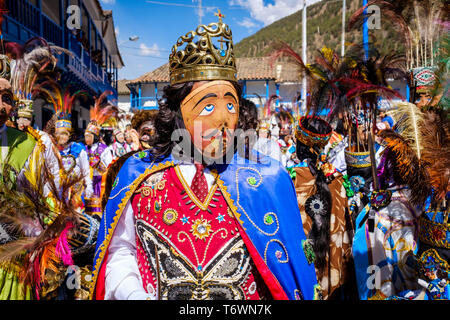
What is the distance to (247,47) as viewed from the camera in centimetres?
6059

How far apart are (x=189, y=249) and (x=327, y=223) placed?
2.08m

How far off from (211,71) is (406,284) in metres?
2.55

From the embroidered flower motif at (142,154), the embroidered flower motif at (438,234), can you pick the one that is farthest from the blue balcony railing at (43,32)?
the embroidered flower motif at (438,234)

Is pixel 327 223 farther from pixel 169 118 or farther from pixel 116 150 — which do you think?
pixel 116 150

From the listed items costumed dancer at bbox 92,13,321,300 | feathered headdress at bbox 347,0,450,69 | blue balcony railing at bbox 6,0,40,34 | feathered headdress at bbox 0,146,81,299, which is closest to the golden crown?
costumed dancer at bbox 92,13,321,300

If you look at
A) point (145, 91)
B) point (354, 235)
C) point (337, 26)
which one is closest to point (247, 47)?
point (337, 26)

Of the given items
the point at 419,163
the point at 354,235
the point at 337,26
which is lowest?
the point at 354,235

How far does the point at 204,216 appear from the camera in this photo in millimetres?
1613

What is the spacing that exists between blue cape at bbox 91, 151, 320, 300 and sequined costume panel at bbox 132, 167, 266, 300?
0.07 meters

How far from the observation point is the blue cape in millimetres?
1583

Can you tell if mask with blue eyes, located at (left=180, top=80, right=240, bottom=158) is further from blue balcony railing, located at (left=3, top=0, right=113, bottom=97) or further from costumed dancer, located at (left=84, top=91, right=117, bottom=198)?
costumed dancer, located at (left=84, top=91, right=117, bottom=198)

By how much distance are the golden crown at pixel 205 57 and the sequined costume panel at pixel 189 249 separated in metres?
0.57

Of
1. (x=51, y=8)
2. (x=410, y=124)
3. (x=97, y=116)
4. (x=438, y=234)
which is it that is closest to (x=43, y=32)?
(x=97, y=116)
